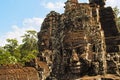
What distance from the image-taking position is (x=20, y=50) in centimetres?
6469

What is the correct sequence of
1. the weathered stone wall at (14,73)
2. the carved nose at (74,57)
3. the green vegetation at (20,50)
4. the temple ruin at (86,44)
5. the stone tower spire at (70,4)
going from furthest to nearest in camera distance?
the green vegetation at (20,50) < the weathered stone wall at (14,73) < the stone tower spire at (70,4) < the temple ruin at (86,44) < the carved nose at (74,57)

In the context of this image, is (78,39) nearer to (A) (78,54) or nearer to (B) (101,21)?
(A) (78,54)

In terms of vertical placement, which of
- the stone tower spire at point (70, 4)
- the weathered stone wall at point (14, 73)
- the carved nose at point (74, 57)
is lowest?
the weathered stone wall at point (14, 73)

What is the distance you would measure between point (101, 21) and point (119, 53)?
2259mm

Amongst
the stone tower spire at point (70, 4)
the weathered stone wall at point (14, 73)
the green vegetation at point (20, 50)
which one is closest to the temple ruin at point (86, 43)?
the stone tower spire at point (70, 4)

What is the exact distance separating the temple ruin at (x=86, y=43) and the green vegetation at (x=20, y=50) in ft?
95.8

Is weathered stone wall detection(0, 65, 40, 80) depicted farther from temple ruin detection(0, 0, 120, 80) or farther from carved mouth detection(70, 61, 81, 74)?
carved mouth detection(70, 61, 81, 74)

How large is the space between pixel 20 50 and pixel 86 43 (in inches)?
1925

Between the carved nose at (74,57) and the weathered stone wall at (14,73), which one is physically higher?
the carved nose at (74,57)

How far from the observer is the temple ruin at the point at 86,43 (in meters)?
16.4

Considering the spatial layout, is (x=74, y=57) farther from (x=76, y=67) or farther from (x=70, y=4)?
(x=70, y=4)

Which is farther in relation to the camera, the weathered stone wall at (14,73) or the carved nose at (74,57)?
the weathered stone wall at (14,73)

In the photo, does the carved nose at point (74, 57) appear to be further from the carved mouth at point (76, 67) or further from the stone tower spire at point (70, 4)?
the stone tower spire at point (70, 4)

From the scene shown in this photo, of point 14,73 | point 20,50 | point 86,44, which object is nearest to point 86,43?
point 86,44
